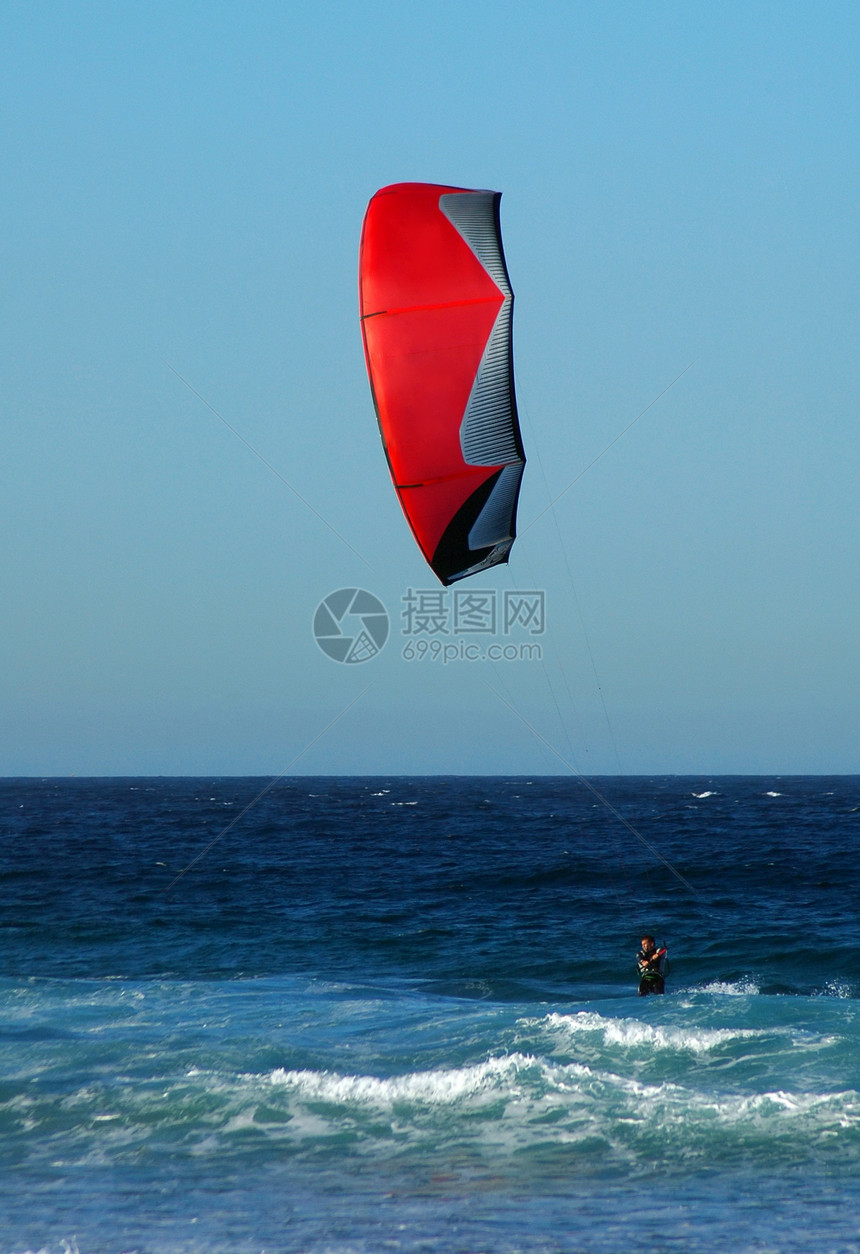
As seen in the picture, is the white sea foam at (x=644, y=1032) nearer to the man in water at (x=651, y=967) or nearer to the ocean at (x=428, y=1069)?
the ocean at (x=428, y=1069)

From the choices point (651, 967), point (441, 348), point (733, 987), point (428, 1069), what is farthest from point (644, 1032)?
point (441, 348)

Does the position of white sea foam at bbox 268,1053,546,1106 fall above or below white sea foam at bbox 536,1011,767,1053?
below

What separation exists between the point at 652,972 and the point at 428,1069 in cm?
463

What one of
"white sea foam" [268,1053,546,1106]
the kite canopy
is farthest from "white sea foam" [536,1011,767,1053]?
the kite canopy

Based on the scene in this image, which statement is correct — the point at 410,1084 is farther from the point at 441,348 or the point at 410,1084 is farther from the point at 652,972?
the point at 441,348

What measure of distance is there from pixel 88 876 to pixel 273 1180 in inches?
1022

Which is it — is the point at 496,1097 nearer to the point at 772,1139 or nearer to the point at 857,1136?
the point at 772,1139

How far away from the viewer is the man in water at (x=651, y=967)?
16.8 m

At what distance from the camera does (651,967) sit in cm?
1686

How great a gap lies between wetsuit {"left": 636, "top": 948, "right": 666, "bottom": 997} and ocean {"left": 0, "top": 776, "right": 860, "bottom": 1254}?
0.92ft

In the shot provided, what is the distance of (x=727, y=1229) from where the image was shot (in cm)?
909

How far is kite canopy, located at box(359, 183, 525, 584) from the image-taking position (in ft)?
47.0

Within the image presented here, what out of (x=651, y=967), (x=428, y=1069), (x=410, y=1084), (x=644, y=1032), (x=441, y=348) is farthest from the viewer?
(x=651, y=967)

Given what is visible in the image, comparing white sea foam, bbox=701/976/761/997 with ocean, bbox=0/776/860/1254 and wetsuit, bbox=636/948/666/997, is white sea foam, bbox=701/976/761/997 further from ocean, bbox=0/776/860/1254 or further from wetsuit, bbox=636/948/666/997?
wetsuit, bbox=636/948/666/997
